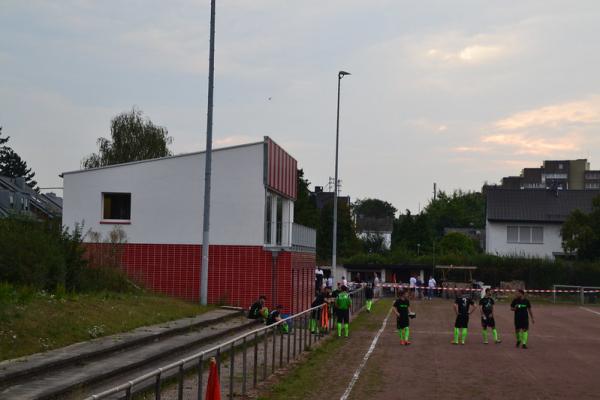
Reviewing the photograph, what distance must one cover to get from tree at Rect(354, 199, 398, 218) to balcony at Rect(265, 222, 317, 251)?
14310 centimetres

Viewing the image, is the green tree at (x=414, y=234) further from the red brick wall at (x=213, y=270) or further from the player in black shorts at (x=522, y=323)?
the player in black shorts at (x=522, y=323)

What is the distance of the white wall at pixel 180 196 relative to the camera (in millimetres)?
32844

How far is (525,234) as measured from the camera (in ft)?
245

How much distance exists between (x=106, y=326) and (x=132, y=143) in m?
48.7

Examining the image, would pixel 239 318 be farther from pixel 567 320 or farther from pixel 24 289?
pixel 567 320

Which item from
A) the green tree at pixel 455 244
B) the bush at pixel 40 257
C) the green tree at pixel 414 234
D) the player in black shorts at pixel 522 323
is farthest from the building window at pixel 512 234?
the bush at pixel 40 257

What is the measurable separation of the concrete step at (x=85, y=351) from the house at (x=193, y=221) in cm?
867

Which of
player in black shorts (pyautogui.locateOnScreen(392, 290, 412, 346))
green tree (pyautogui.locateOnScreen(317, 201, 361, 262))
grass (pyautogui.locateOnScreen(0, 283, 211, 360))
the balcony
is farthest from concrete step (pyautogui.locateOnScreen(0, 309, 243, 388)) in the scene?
green tree (pyautogui.locateOnScreen(317, 201, 361, 262))

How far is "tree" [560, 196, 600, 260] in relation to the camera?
202 feet

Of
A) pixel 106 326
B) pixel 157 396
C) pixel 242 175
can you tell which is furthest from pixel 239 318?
pixel 157 396

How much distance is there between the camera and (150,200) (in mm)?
33688

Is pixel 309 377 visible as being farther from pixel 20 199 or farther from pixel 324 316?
pixel 20 199

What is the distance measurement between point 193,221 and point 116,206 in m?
3.74

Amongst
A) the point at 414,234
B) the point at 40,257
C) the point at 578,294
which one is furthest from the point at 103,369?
the point at 414,234
